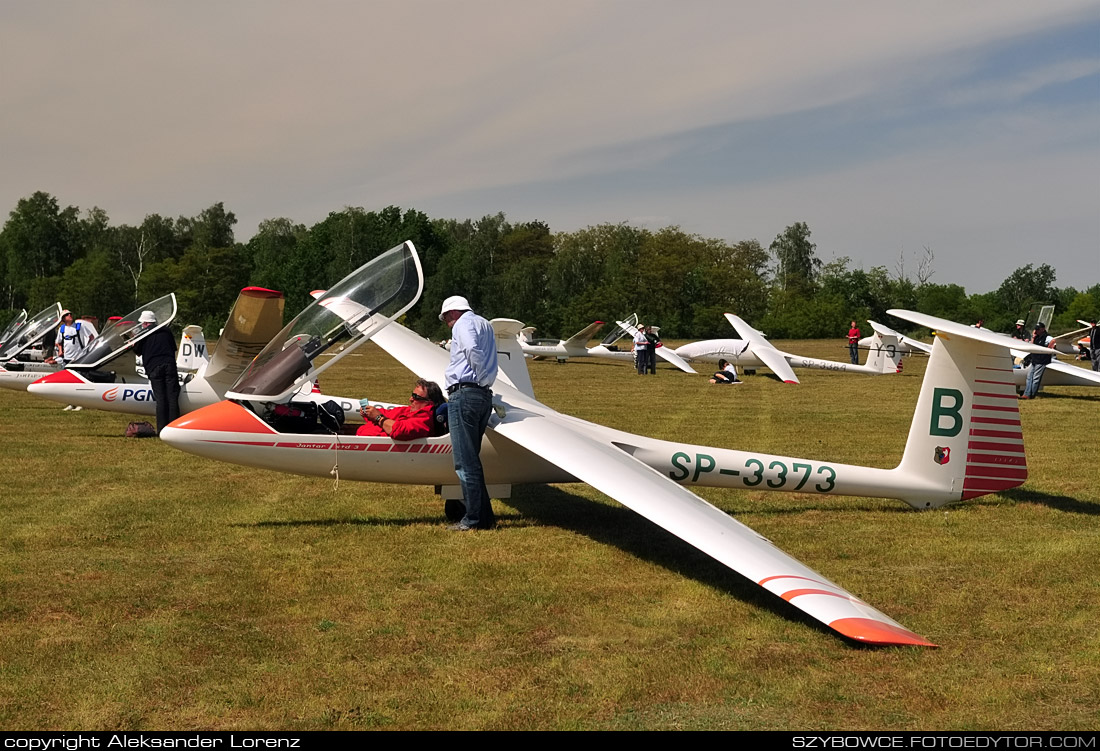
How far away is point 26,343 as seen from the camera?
20016mm

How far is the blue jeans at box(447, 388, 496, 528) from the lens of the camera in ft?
25.5

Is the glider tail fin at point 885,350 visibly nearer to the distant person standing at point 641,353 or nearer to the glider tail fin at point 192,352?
the distant person standing at point 641,353

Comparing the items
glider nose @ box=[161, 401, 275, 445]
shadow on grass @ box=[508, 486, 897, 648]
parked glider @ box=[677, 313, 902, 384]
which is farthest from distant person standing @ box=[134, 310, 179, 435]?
parked glider @ box=[677, 313, 902, 384]

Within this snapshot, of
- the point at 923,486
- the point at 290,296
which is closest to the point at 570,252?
the point at 290,296

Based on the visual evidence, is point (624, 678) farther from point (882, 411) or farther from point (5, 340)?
point (5, 340)

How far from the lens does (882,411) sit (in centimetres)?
1964

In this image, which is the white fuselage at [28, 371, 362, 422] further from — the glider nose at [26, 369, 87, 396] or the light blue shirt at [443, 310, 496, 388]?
the light blue shirt at [443, 310, 496, 388]

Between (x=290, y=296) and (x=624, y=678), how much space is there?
8946cm

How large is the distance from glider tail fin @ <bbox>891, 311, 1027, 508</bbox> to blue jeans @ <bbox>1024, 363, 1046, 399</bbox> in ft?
52.1

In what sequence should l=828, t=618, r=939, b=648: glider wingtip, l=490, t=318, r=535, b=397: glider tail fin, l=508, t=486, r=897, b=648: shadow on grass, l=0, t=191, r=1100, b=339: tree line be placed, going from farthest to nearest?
l=0, t=191, r=1100, b=339: tree line < l=490, t=318, r=535, b=397: glider tail fin < l=508, t=486, r=897, b=648: shadow on grass < l=828, t=618, r=939, b=648: glider wingtip

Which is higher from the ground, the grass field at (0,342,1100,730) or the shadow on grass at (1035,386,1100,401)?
the grass field at (0,342,1100,730)

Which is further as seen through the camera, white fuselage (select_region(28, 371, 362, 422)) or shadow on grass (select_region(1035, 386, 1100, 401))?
shadow on grass (select_region(1035, 386, 1100, 401))

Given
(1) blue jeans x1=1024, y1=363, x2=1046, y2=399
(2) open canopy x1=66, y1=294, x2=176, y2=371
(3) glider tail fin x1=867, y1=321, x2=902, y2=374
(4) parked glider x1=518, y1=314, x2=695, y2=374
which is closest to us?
(2) open canopy x1=66, y1=294, x2=176, y2=371

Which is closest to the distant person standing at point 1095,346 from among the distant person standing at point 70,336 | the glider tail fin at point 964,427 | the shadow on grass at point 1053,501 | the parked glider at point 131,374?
the shadow on grass at point 1053,501
